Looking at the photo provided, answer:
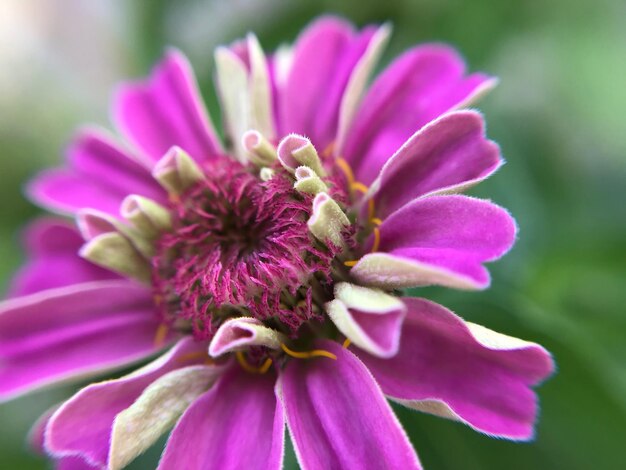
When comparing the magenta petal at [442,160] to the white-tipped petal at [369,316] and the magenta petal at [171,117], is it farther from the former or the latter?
the magenta petal at [171,117]

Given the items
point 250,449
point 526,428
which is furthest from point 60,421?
point 526,428

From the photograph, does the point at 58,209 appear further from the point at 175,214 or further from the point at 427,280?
the point at 427,280

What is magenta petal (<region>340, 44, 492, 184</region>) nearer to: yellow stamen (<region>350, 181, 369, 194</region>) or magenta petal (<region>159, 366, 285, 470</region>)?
yellow stamen (<region>350, 181, 369, 194</region>)

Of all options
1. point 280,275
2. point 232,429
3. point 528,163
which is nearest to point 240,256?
point 280,275

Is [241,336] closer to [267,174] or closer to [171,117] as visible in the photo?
[267,174]

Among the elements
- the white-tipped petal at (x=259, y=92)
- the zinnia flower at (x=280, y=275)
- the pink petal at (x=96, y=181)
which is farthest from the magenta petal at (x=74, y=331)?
the white-tipped petal at (x=259, y=92)

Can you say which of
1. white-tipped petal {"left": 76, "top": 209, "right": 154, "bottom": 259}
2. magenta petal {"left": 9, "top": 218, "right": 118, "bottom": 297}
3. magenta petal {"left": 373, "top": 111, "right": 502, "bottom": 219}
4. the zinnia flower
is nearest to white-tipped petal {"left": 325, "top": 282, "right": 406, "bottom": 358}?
the zinnia flower
